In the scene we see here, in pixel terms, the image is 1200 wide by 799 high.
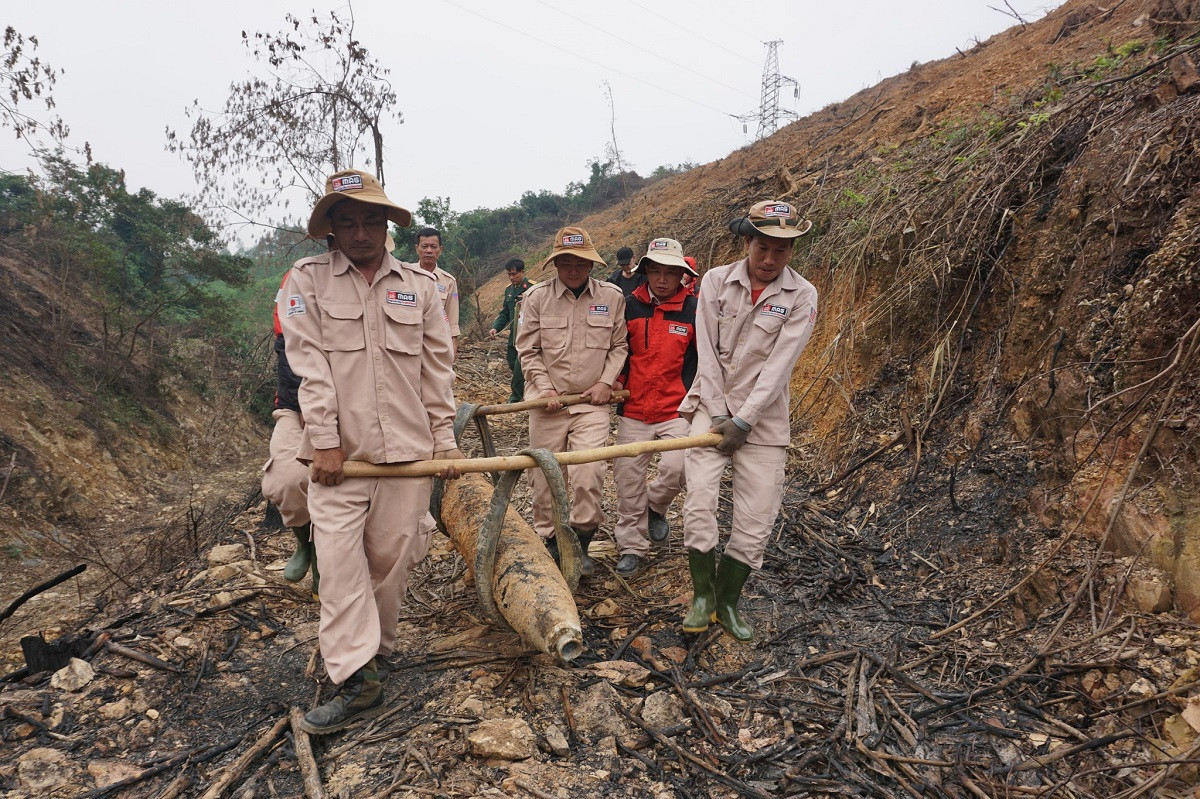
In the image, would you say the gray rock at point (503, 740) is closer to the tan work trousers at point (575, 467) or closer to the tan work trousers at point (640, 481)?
the tan work trousers at point (575, 467)

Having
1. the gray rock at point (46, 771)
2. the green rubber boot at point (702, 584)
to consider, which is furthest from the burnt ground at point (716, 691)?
the green rubber boot at point (702, 584)

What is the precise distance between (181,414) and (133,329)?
5.18ft

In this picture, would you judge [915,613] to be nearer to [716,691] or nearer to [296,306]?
[716,691]

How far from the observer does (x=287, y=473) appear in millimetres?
3471

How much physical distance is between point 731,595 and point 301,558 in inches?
93.4

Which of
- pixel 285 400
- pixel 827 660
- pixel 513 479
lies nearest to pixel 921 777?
pixel 827 660

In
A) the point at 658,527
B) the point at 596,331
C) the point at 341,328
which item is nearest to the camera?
the point at 341,328

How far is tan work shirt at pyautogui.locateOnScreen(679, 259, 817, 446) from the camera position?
335 centimetres

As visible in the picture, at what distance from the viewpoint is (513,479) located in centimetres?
309

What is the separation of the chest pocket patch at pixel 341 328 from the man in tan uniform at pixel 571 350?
1567 mm

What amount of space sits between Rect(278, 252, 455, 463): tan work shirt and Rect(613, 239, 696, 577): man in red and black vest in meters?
1.64

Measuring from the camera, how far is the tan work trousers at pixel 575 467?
13.3 feet

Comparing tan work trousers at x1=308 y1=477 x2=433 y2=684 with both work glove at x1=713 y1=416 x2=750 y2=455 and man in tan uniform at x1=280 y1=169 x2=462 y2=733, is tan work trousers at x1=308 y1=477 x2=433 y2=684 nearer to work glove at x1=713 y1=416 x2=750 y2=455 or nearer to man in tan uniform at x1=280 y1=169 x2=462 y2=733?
man in tan uniform at x1=280 y1=169 x2=462 y2=733

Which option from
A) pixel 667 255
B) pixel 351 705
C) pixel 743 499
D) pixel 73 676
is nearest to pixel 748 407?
pixel 743 499
